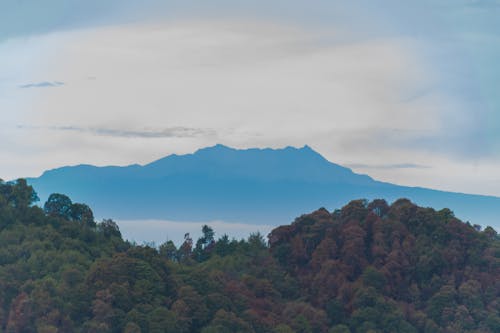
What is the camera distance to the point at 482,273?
51.6m

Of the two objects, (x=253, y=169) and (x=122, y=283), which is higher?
(x=253, y=169)

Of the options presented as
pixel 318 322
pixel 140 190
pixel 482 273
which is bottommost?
pixel 318 322

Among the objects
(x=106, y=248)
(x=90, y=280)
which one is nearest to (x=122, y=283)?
(x=90, y=280)

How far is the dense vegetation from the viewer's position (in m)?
44.1

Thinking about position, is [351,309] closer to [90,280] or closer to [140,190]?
[90,280]

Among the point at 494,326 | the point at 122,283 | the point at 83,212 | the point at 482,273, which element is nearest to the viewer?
the point at 122,283

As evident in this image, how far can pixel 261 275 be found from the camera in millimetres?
53312

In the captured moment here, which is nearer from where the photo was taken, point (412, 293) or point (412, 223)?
point (412, 293)

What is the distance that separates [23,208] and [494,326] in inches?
1069

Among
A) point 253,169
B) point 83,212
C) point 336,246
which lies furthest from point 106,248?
point 253,169

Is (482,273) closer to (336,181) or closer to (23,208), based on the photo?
(23,208)

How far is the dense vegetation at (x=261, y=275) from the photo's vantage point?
145ft

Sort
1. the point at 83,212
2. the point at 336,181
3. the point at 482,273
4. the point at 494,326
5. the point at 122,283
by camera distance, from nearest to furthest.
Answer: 1. the point at 122,283
2. the point at 494,326
3. the point at 482,273
4. the point at 83,212
5. the point at 336,181

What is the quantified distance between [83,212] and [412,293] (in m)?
20.3
